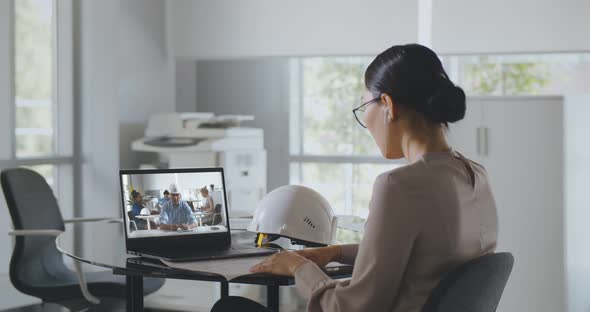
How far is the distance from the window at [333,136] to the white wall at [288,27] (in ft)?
2.21

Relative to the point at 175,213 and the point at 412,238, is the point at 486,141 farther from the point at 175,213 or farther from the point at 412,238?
the point at 412,238

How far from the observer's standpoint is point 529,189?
402 centimetres

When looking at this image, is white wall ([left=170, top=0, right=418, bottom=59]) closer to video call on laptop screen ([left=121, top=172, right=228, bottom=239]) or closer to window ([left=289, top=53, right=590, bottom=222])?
window ([left=289, top=53, right=590, bottom=222])

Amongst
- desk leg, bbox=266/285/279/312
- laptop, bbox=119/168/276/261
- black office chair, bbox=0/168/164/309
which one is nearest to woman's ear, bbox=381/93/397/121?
laptop, bbox=119/168/276/261

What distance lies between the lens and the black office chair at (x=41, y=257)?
3.31 m

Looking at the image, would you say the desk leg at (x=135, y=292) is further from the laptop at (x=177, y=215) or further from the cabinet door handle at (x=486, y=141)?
the cabinet door handle at (x=486, y=141)

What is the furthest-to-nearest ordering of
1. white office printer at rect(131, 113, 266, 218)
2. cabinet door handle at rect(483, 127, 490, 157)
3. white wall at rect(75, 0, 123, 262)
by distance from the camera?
white wall at rect(75, 0, 123, 262), white office printer at rect(131, 113, 266, 218), cabinet door handle at rect(483, 127, 490, 157)

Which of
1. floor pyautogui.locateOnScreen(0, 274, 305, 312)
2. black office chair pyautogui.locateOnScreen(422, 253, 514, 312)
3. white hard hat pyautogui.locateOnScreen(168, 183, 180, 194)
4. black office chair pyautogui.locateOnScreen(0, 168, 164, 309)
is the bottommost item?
floor pyautogui.locateOnScreen(0, 274, 305, 312)

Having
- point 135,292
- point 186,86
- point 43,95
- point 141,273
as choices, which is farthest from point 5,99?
point 141,273

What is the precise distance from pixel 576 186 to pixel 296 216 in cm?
232

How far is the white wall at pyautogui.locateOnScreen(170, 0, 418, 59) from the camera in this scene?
5117mm

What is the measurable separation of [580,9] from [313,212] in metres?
3.16

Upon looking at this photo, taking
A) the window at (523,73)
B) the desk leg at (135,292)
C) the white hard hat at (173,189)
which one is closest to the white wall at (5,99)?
the desk leg at (135,292)

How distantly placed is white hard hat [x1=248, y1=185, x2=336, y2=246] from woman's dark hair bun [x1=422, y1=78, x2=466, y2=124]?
599 mm
